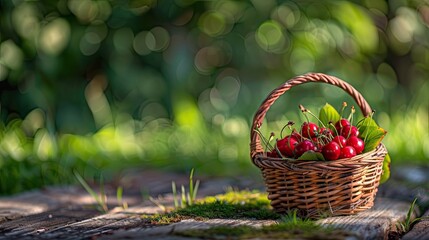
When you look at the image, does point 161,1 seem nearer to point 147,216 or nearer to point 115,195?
point 115,195

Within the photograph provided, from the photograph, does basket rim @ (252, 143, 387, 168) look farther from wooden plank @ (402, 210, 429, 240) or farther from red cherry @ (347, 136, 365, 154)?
wooden plank @ (402, 210, 429, 240)

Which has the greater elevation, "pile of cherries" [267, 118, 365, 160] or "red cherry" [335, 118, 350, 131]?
"red cherry" [335, 118, 350, 131]

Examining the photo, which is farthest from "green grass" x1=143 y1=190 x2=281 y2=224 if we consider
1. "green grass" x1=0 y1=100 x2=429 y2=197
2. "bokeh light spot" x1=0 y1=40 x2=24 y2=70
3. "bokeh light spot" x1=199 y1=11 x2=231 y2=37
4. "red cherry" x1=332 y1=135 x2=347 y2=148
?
"bokeh light spot" x1=0 y1=40 x2=24 y2=70

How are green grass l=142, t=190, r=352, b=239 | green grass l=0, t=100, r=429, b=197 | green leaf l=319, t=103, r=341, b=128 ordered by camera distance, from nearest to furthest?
1. green grass l=142, t=190, r=352, b=239
2. green leaf l=319, t=103, r=341, b=128
3. green grass l=0, t=100, r=429, b=197

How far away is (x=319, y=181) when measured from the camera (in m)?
1.90

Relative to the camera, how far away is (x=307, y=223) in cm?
174

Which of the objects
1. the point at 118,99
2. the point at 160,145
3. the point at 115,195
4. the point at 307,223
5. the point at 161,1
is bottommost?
the point at 307,223

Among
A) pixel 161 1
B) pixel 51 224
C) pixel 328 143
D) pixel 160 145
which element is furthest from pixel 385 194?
pixel 161 1

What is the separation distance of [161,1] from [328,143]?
245cm

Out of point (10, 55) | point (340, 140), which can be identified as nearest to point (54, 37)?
point (10, 55)

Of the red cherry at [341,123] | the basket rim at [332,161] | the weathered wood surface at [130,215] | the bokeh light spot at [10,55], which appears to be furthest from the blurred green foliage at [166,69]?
the basket rim at [332,161]

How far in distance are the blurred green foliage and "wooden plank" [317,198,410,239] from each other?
1765mm

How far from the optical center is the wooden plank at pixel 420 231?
1769mm

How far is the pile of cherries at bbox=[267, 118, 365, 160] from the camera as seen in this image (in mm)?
1902
